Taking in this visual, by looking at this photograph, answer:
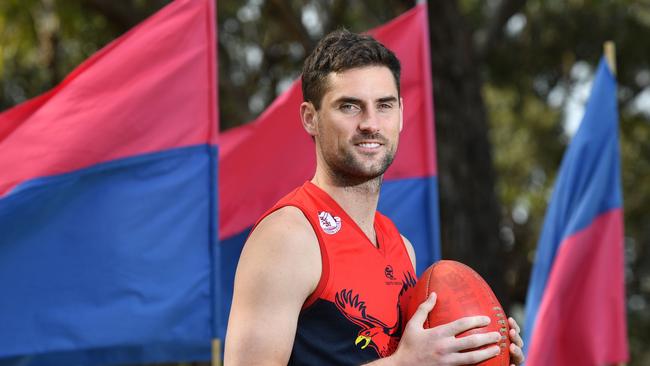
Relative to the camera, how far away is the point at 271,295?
2.57 metres

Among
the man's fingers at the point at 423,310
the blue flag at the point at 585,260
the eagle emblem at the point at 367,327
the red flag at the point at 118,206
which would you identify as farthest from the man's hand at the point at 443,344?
the blue flag at the point at 585,260

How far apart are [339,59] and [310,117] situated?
21 centimetres

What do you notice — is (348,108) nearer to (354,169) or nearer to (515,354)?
(354,169)

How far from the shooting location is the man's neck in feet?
9.59

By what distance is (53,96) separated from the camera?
511cm

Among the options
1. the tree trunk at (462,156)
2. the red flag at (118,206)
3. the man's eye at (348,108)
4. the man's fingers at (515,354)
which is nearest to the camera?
the man's fingers at (515,354)

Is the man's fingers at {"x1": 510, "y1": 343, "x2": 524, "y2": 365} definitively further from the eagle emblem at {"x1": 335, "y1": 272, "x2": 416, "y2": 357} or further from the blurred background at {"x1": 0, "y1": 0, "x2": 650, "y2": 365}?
the blurred background at {"x1": 0, "y1": 0, "x2": 650, "y2": 365}

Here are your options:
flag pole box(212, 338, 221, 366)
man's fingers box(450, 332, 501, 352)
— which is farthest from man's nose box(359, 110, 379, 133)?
flag pole box(212, 338, 221, 366)

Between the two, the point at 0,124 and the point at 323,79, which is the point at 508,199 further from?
the point at 323,79

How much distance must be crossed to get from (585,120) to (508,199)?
1201 cm

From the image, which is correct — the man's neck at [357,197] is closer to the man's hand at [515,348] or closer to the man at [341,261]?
the man at [341,261]

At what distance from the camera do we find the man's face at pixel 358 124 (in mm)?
2842

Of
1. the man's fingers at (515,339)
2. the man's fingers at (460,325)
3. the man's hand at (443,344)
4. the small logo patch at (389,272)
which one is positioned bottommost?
the man's fingers at (515,339)

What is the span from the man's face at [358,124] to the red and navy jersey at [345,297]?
0.40ft
